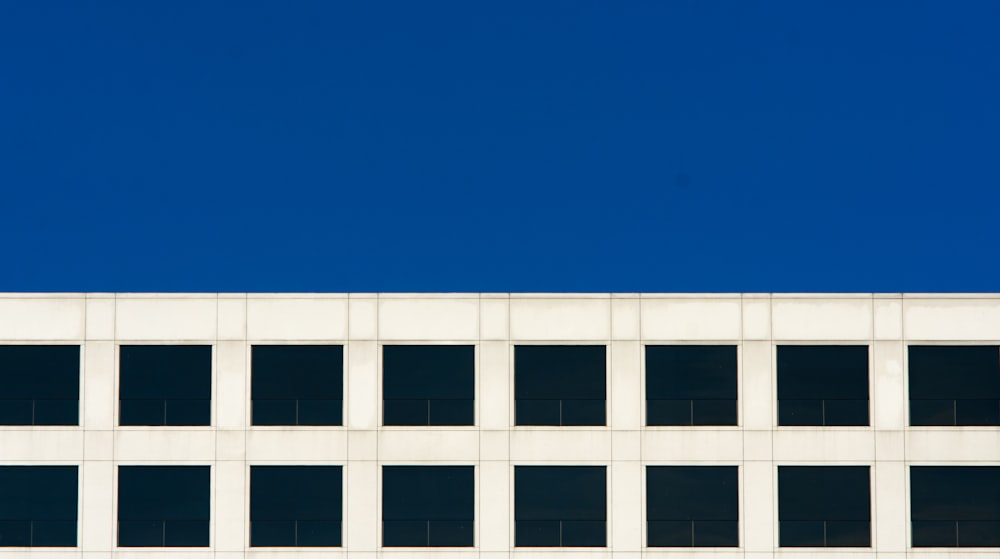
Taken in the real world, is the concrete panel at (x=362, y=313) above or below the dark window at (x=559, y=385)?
above

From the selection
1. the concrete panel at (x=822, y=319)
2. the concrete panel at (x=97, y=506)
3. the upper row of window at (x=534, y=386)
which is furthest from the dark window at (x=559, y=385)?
the concrete panel at (x=97, y=506)

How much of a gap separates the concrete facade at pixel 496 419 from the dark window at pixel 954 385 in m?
0.31

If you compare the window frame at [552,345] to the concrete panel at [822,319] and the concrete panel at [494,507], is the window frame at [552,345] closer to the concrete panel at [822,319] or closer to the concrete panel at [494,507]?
the concrete panel at [494,507]

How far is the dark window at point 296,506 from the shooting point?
41.8 m

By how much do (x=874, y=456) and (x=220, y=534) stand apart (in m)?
17.9

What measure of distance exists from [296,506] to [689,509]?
1070 centimetres

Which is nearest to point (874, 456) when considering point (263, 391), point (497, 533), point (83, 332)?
point (497, 533)

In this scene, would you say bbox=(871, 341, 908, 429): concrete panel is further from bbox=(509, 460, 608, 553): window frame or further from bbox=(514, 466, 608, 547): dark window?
bbox=(514, 466, 608, 547): dark window

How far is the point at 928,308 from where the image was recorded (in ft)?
138

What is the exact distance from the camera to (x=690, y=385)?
42031mm

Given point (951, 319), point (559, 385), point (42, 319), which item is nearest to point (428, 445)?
point (559, 385)

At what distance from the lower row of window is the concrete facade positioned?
0.29 meters

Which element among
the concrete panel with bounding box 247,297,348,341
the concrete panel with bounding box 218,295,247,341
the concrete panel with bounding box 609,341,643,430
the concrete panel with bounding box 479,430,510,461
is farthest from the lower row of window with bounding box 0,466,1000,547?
the concrete panel with bounding box 218,295,247,341

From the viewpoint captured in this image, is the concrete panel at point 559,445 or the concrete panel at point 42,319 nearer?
the concrete panel at point 559,445
